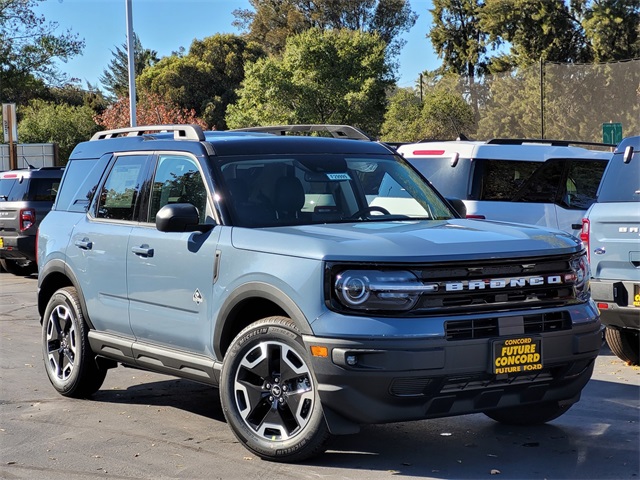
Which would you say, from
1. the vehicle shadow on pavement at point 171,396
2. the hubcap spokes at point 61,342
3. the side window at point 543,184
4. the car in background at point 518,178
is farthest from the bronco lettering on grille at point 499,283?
the side window at point 543,184

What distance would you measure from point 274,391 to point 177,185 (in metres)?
1.81

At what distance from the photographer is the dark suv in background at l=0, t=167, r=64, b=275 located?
1820 centimetres

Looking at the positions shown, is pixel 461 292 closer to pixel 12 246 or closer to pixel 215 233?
pixel 215 233

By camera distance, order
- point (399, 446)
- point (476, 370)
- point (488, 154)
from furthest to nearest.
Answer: point (488, 154), point (399, 446), point (476, 370)

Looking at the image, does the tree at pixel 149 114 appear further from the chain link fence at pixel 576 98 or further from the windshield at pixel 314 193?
the windshield at pixel 314 193

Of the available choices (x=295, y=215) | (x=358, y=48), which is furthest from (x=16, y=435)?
(x=358, y=48)

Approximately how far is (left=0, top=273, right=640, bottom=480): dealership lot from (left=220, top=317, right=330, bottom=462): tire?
0.13 metres

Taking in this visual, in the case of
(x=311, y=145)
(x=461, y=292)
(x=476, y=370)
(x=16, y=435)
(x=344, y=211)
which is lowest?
(x=16, y=435)

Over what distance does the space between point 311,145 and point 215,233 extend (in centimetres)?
106

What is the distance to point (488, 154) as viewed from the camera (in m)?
12.0

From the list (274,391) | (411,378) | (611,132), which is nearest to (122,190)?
(274,391)

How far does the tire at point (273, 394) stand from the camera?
564 cm

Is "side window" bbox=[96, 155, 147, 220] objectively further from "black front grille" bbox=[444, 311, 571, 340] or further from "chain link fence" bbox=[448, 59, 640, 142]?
"chain link fence" bbox=[448, 59, 640, 142]

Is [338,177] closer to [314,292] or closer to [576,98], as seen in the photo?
[314,292]
